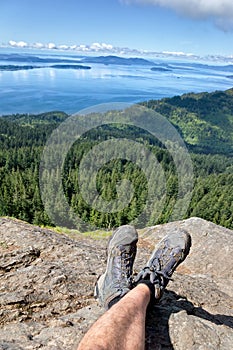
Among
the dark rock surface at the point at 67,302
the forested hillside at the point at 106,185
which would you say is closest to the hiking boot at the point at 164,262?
the dark rock surface at the point at 67,302

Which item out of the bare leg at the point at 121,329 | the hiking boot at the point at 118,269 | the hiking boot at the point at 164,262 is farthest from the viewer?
the hiking boot at the point at 164,262

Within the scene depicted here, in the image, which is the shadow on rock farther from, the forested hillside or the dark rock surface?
the forested hillside

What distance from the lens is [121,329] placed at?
2426 millimetres

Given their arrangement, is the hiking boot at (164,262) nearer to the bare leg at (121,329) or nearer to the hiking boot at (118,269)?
the hiking boot at (118,269)

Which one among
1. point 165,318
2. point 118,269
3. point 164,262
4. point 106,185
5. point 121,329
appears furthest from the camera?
point 106,185

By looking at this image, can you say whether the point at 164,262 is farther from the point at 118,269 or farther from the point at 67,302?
the point at 67,302

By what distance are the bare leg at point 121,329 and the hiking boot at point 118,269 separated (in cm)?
31

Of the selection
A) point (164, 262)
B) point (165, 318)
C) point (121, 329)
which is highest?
point (121, 329)

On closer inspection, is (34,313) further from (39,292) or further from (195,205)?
(195,205)

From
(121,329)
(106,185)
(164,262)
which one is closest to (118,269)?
(164,262)

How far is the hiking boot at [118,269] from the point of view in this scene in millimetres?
3303

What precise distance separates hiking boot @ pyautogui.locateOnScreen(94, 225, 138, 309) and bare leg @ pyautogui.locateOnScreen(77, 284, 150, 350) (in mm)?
305

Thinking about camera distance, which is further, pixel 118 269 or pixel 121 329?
pixel 118 269

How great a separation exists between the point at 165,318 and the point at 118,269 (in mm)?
762
